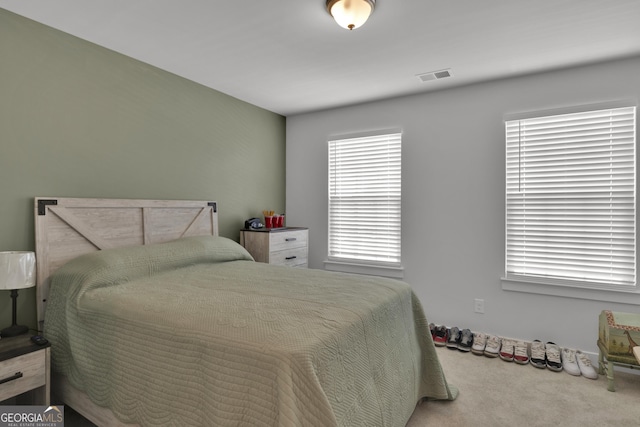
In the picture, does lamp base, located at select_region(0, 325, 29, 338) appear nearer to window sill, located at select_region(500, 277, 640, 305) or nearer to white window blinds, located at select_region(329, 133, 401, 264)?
white window blinds, located at select_region(329, 133, 401, 264)

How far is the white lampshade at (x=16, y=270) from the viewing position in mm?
1858

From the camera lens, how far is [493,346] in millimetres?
2961

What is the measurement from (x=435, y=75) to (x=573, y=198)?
62.0 inches

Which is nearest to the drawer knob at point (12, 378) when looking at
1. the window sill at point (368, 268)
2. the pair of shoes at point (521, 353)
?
Result: the window sill at point (368, 268)

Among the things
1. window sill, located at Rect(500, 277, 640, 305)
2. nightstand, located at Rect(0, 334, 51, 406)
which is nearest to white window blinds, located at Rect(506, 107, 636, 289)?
window sill, located at Rect(500, 277, 640, 305)

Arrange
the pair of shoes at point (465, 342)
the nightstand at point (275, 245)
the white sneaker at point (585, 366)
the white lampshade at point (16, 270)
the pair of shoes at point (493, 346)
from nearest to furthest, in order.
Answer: the white lampshade at point (16, 270), the white sneaker at point (585, 366), the pair of shoes at point (493, 346), the pair of shoes at point (465, 342), the nightstand at point (275, 245)

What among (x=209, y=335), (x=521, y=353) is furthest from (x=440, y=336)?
(x=209, y=335)

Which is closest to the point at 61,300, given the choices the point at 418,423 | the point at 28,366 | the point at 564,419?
the point at 28,366

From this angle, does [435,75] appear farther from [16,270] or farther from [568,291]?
[16,270]

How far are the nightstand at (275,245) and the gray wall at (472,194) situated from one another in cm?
120

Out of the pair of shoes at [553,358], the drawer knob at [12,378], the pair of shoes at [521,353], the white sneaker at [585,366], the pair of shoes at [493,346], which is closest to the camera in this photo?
the drawer knob at [12,378]

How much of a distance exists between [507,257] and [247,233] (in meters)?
2.58

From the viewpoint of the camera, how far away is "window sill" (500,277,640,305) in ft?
8.79

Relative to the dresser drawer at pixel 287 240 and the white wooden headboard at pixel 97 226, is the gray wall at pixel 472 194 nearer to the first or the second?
the dresser drawer at pixel 287 240
